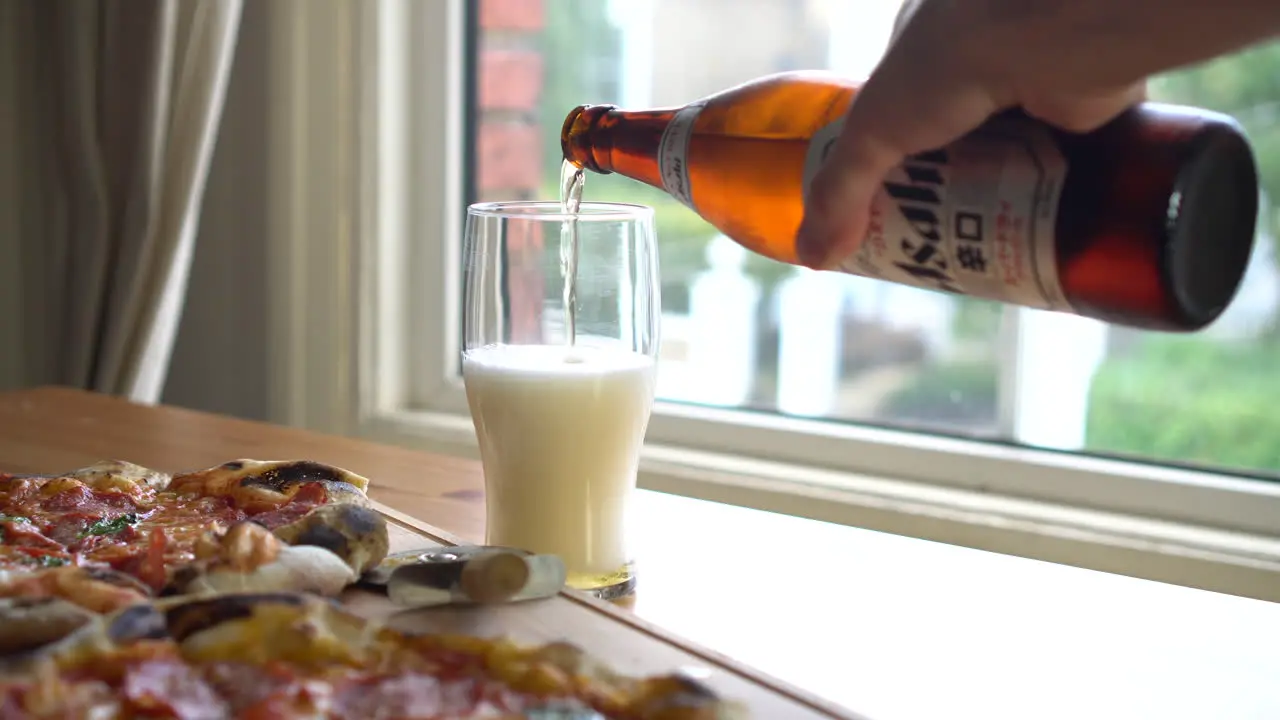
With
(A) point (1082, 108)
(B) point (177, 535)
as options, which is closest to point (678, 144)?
(A) point (1082, 108)

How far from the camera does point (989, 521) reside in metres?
1.41

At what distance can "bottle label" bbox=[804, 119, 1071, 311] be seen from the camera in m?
0.58

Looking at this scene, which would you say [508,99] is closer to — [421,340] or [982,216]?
[421,340]

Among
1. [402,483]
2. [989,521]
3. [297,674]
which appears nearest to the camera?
[297,674]

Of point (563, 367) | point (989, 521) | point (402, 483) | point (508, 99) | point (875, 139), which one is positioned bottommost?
point (989, 521)

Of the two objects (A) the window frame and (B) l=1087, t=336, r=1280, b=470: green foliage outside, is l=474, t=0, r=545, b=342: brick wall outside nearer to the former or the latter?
(A) the window frame

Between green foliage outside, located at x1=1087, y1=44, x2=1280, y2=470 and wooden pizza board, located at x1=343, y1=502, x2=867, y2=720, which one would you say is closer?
wooden pizza board, located at x1=343, y1=502, x2=867, y2=720

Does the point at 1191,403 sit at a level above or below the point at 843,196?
below

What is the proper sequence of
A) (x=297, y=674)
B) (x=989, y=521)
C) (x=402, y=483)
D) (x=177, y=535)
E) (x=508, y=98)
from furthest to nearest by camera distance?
(x=508, y=98), (x=989, y=521), (x=402, y=483), (x=177, y=535), (x=297, y=674)

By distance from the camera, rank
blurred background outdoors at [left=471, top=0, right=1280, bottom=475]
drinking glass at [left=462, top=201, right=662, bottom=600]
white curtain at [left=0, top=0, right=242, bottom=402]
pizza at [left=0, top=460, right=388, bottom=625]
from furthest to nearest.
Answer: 1. white curtain at [left=0, top=0, right=242, bottom=402]
2. blurred background outdoors at [left=471, top=0, right=1280, bottom=475]
3. drinking glass at [left=462, top=201, right=662, bottom=600]
4. pizza at [left=0, top=460, right=388, bottom=625]

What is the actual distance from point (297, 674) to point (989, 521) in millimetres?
1025

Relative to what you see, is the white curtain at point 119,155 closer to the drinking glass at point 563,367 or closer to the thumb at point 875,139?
the drinking glass at point 563,367

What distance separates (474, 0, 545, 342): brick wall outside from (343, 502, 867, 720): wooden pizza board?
4.03 feet

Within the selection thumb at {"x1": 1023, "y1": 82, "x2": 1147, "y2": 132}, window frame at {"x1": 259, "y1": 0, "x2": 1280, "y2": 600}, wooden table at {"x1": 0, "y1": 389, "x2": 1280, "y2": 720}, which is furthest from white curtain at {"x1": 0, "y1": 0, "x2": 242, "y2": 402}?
thumb at {"x1": 1023, "y1": 82, "x2": 1147, "y2": 132}
